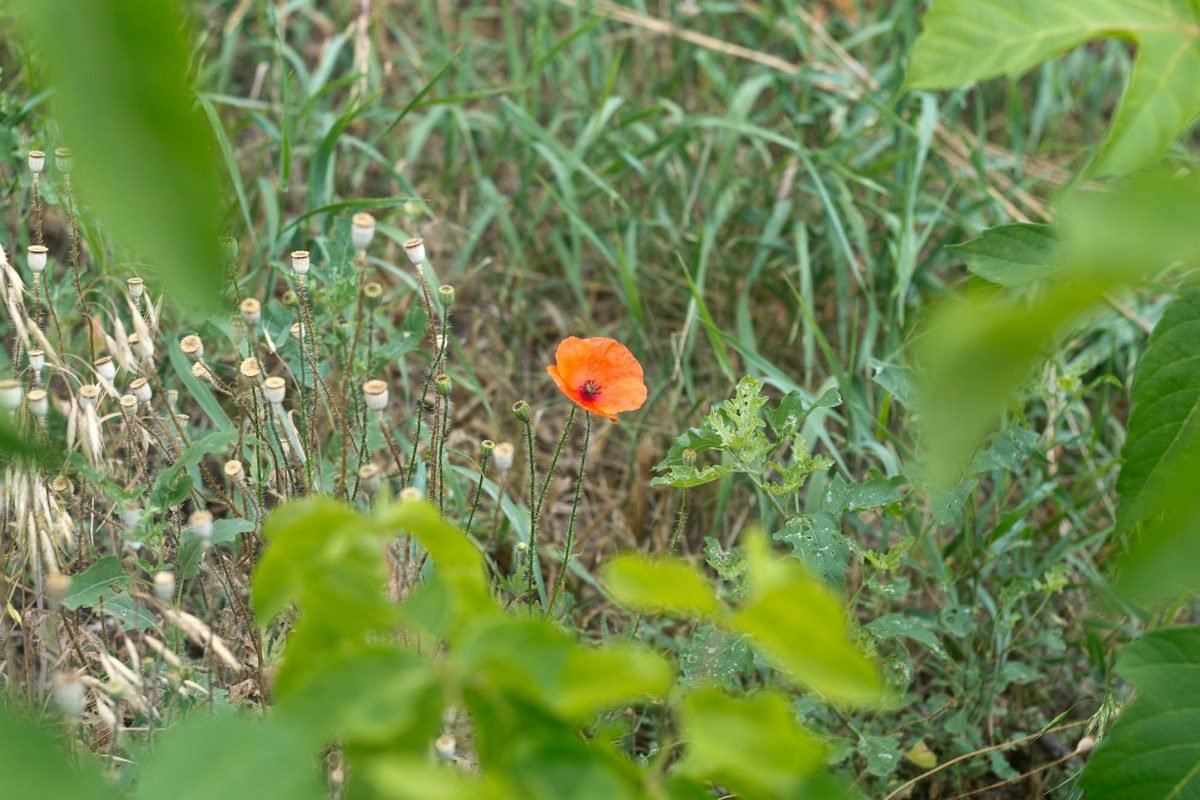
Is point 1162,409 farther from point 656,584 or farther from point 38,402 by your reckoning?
point 38,402

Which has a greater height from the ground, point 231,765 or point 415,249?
point 231,765

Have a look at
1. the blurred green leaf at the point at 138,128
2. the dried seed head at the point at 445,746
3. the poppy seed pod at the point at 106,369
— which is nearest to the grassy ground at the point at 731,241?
the poppy seed pod at the point at 106,369

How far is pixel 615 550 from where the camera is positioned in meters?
2.40

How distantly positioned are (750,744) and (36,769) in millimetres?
448

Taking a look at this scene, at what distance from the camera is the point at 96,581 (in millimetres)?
1617

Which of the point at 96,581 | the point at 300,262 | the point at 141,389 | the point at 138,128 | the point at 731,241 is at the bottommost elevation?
the point at 731,241

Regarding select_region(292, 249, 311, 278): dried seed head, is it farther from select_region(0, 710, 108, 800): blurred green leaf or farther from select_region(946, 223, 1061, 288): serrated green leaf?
select_region(0, 710, 108, 800): blurred green leaf

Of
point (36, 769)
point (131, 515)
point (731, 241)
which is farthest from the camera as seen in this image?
point (731, 241)

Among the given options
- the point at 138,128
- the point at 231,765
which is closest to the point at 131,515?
the point at 231,765

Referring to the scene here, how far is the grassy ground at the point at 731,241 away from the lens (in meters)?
2.12

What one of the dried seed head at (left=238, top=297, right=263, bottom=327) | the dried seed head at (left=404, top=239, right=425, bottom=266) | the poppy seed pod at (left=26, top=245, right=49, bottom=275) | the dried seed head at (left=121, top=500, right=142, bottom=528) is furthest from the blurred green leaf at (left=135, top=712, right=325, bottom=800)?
the poppy seed pod at (left=26, top=245, right=49, bottom=275)

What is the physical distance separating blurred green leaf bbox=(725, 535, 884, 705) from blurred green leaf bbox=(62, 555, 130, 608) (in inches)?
43.8

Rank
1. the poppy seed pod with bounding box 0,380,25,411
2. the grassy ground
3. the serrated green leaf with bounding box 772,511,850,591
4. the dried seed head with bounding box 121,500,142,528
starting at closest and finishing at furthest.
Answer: the poppy seed pod with bounding box 0,380,25,411 < the dried seed head with bounding box 121,500,142,528 < the serrated green leaf with bounding box 772,511,850,591 < the grassy ground

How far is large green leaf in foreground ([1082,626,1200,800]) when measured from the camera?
1.15 metres
